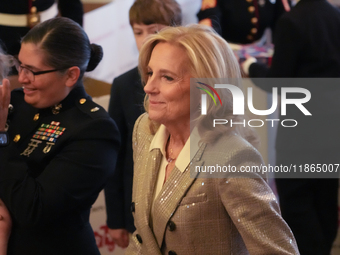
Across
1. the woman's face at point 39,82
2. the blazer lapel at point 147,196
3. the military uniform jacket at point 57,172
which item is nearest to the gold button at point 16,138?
the military uniform jacket at point 57,172

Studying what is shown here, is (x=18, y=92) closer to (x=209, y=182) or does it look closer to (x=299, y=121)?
(x=209, y=182)

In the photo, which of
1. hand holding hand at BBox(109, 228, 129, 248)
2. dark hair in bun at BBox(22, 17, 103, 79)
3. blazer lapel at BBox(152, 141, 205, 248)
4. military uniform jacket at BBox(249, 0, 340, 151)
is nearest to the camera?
blazer lapel at BBox(152, 141, 205, 248)

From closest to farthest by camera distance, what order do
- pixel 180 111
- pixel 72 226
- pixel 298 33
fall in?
pixel 180 111 < pixel 72 226 < pixel 298 33

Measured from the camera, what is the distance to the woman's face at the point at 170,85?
1.35 meters

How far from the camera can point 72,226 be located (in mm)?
1647

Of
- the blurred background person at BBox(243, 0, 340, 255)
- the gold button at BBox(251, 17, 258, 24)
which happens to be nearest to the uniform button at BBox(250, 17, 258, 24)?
the gold button at BBox(251, 17, 258, 24)

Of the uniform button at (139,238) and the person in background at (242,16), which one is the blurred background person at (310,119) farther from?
the uniform button at (139,238)

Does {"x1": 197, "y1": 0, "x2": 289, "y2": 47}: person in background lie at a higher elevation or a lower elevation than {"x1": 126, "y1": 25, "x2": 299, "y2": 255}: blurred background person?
lower

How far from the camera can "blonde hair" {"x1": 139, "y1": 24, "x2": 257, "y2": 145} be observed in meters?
1.32

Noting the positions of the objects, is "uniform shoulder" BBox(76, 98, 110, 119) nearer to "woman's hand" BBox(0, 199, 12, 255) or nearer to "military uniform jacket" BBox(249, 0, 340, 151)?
"woman's hand" BBox(0, 199, 12, 255)

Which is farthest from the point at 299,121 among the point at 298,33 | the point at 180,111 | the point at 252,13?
the point at 180,111

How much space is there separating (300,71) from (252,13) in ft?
1.90

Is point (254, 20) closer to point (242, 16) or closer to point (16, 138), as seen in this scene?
point (242, 16)

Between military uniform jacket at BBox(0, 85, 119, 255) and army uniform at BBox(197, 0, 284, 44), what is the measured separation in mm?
1353
